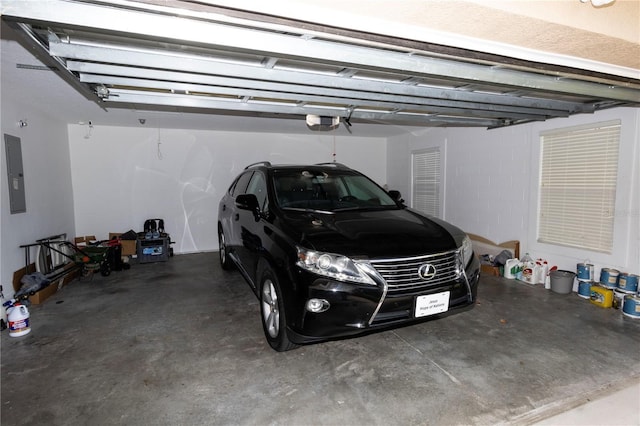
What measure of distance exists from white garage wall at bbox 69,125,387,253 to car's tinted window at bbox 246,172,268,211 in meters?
3.08

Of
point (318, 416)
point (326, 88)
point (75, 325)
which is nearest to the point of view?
point (318, 416)

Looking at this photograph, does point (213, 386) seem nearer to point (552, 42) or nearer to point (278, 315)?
point (278, 315)

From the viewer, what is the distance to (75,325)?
128 inches

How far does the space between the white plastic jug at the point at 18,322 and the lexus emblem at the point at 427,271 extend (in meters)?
3.68

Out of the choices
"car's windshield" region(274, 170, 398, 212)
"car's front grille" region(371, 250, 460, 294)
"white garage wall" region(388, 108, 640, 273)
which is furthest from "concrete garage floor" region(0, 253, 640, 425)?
"car's windshield" region(274, 170, 398, 212)

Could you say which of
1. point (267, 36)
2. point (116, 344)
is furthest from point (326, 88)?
point (116, 344)

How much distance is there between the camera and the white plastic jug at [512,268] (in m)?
4.62

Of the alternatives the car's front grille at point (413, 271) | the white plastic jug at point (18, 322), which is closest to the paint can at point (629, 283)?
the car's front grille at point (413, 271)

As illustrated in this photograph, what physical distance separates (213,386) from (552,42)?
3.02 meters

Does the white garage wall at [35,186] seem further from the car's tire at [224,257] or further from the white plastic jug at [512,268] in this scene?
the white plastic jug at [512,268]

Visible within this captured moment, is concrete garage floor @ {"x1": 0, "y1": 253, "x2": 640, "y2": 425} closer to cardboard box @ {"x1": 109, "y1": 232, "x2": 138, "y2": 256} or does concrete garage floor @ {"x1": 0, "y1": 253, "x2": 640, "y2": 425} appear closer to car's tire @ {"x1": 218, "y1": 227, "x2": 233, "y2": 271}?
car's tire @ {"x1": 218, "y1": 227, "x2": 233, "y2": 271}

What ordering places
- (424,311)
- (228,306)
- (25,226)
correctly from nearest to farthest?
(424,311) < (228,306) < (25,226)

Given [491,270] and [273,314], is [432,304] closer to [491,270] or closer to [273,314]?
[273,314]

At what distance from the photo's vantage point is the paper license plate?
2.20m
